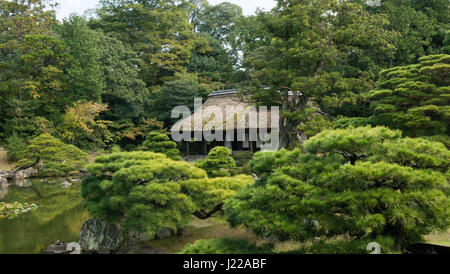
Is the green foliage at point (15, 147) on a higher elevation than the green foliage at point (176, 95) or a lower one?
lower

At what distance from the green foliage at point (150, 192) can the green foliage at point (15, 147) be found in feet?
38.2

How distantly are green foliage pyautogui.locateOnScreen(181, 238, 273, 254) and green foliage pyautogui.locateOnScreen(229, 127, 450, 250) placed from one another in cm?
28

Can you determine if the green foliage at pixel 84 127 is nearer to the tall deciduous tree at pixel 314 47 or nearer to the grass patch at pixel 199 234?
the tall deciduous tree at pixel 314 47

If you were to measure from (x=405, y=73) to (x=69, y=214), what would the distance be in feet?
31.6

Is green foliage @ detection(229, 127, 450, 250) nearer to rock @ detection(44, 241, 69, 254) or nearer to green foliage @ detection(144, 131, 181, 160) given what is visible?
rock @ detection(44, 241, 69, 254)

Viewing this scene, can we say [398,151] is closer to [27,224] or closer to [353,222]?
[353,222]

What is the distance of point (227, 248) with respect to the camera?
4.14m

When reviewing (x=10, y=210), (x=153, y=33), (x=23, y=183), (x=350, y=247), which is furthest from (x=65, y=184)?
(x=153, y=33)

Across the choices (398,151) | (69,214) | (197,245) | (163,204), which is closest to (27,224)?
(69,214)

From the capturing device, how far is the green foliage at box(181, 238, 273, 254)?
4.06 metres

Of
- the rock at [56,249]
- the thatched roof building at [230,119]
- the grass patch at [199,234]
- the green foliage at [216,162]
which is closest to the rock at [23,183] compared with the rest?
the thatched roof building at [230,119]

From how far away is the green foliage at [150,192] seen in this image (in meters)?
5.45

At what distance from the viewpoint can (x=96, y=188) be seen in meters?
6.31

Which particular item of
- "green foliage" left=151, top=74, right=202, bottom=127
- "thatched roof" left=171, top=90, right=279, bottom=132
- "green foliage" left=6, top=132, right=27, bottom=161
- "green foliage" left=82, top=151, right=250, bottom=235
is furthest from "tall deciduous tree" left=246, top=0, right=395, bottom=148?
"green foliage" left=6, top=132, right=27, bottom=161
